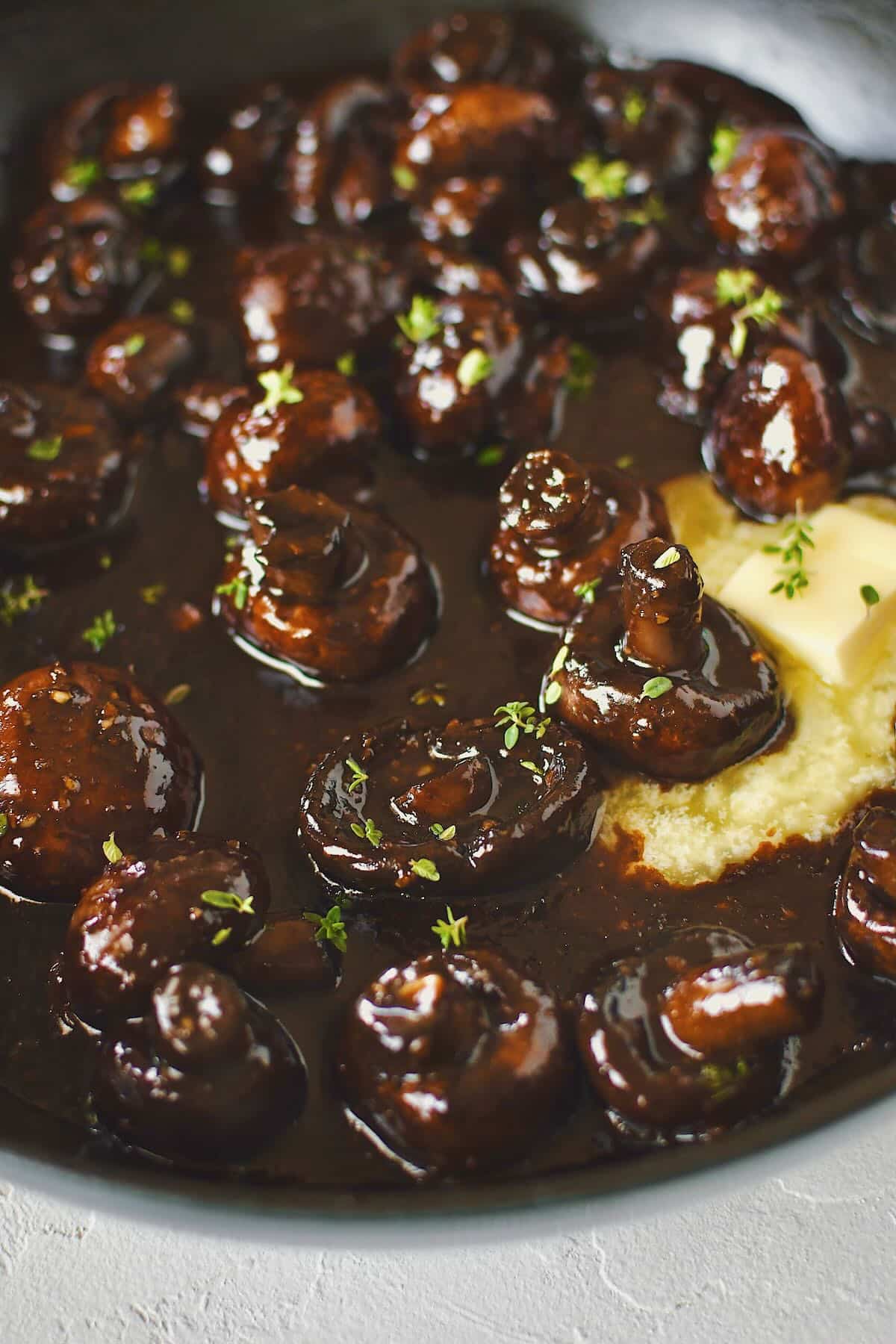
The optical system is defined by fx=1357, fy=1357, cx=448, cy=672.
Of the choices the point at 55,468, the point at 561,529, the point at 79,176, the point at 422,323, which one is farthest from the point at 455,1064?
the point at 79,176

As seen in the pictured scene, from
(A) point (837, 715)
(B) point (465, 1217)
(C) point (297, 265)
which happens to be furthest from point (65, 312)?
(B) point (465, 1217)

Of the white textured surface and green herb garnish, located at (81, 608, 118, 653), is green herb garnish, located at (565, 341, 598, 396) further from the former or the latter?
the white textured surface

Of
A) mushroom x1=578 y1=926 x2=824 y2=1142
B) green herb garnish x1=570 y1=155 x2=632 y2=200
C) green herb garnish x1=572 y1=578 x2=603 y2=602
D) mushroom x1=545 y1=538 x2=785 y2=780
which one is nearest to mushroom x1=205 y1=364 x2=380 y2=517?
green herb garnish x1=572 y1=578 x2=603 y2=602

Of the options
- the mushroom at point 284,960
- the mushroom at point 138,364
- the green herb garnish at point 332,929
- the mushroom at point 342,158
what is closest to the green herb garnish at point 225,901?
the mushroom at point 284,960

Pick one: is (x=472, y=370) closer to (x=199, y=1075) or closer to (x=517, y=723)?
(x=517, y=723)

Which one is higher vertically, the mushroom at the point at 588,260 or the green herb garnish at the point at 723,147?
the green herb garnish at the point at 723,147

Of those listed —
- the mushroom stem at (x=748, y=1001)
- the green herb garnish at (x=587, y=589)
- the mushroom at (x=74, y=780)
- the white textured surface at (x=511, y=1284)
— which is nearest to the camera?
the mushroom stem at (x=748, y=1001)

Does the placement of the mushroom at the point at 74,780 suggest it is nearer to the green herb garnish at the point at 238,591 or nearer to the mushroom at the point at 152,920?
the mushroom at the point at 152,920
